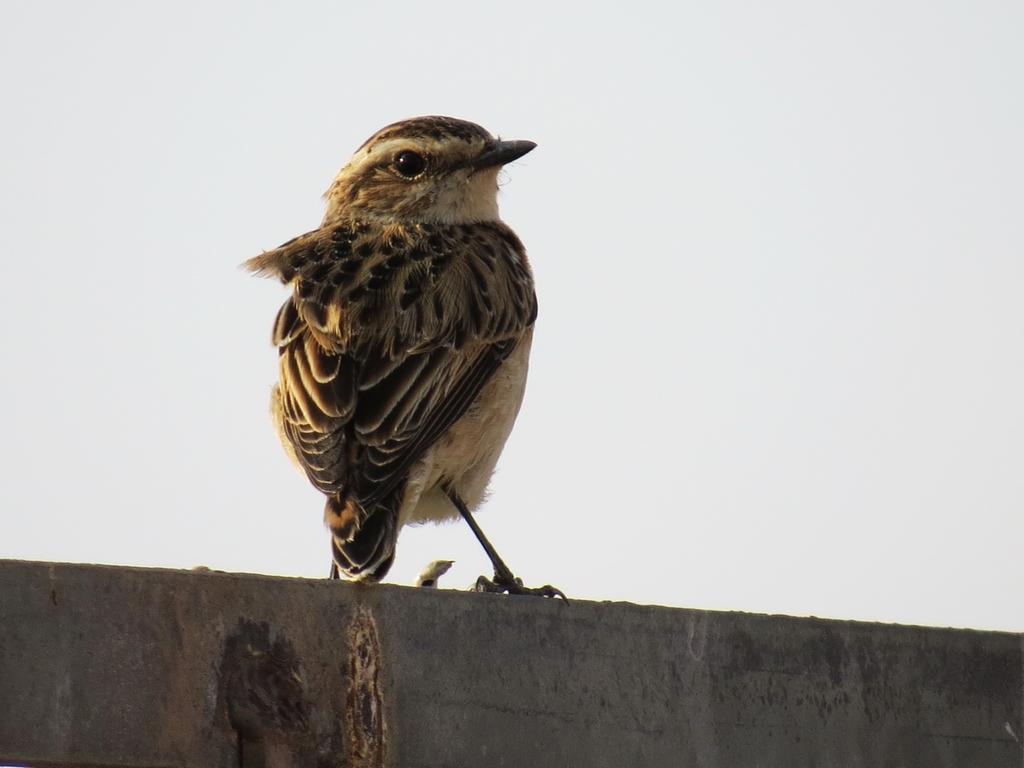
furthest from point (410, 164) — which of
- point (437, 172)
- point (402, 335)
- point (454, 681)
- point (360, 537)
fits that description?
point (454, 681)

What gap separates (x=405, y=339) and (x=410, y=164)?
2.64 meters

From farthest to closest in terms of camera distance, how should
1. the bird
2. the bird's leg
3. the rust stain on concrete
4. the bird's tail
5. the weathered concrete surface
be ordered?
the bird's leg
the bird
the bird's tail
the rust stain on concrete
the weathered concrete surface

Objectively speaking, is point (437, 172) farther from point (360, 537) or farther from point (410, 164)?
point (360, 537)

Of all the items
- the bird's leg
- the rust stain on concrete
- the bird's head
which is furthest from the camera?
the bird's head

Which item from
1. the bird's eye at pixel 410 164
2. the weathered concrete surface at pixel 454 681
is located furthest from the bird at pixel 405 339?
the weathered concrete surface at pixel 454 681

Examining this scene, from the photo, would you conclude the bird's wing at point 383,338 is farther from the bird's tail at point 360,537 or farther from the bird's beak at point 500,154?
the bird's beak at point 500,154

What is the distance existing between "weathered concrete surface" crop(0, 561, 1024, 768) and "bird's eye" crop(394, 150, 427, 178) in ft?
19.2

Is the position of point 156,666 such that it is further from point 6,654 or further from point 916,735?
point 916,735

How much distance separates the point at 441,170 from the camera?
38.1ft

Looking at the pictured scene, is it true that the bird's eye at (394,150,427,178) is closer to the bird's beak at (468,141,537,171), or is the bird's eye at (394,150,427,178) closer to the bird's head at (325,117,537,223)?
the bird's head at (325,117,537,223)

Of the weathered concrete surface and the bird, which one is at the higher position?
the bird

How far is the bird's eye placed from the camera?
1165cm

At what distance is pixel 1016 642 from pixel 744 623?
1.36m

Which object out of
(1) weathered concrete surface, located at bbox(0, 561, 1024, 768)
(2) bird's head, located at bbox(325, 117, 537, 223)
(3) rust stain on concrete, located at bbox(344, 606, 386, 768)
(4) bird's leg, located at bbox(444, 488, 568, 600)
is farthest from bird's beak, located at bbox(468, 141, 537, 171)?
(3) rust stain on concrete, located at bbox(344, 606, 386, 768)
